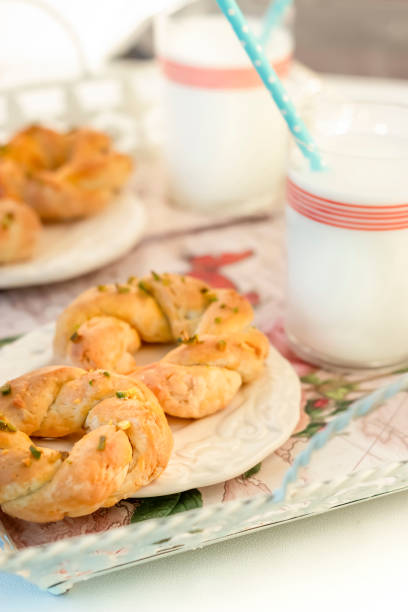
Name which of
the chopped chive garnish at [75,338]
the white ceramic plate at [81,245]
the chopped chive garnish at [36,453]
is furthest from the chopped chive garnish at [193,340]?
the white ceramic plate at [81,245]

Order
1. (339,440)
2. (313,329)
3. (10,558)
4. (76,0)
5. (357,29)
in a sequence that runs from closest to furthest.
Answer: (10,558) → (339,440) → (313,329) → (357,29) → (76,0)

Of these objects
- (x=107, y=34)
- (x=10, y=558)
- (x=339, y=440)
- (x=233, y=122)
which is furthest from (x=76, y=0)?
(x=10, y=558)

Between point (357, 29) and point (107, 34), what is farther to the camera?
point (107, 34)

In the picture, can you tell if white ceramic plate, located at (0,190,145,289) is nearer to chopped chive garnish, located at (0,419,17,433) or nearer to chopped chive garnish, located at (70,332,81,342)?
chopped chive garnish, located at (70,332,81,342)

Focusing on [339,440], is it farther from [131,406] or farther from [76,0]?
[76,0]

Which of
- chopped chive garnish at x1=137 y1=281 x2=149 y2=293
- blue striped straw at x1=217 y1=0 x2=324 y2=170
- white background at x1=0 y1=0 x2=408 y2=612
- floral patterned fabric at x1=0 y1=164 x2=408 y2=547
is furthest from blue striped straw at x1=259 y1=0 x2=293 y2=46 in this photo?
white background at x1=0 y1=0 x2=408 y2=612

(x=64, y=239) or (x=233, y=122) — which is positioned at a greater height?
(x=233, y=122)

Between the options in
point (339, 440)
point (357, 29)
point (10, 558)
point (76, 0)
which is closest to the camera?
point (10, 558)
